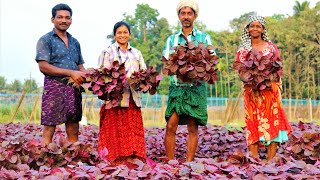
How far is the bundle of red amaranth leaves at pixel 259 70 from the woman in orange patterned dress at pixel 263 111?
15 cm

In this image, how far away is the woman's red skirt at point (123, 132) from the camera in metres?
5.45

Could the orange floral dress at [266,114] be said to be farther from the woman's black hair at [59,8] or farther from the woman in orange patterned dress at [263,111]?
the woman's black hair at [59,8]

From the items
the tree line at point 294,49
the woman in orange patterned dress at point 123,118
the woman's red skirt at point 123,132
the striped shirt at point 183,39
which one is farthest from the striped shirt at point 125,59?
the tree line at point 294,49

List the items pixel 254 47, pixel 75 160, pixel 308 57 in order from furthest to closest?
pixel 308 57 → pixel 254 47 → pixel 75 160

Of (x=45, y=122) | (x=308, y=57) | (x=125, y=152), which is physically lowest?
(x=125, y=152)

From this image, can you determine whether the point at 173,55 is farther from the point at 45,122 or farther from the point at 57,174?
the point at 57,174

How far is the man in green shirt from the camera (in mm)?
5523

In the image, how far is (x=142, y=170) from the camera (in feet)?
11.7

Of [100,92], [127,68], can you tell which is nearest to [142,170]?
[100,92]

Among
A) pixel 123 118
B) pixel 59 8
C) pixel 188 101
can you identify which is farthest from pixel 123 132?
pixel 59 8

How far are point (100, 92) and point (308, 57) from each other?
25.6 meters

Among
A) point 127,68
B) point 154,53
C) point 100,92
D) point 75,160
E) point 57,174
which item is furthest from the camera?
point 154,53

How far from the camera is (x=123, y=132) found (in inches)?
215

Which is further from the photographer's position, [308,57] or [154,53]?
[154,53]
